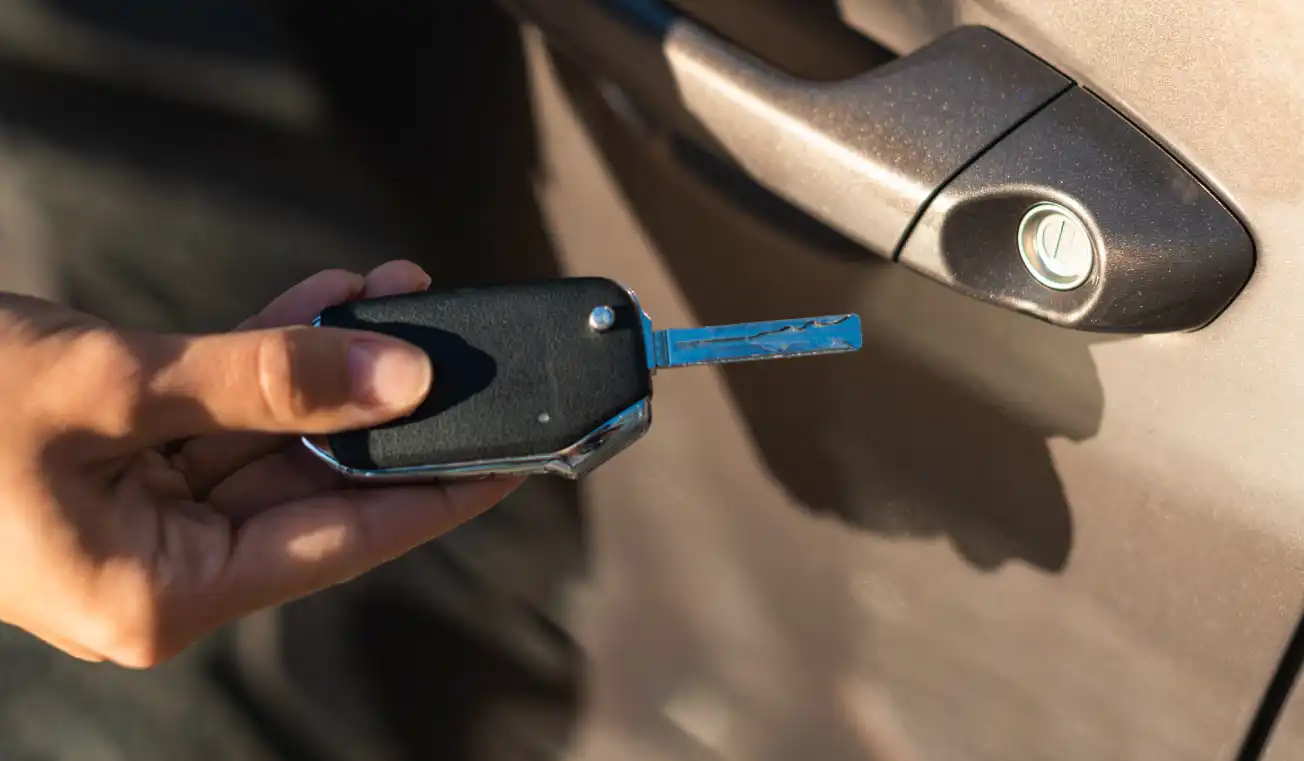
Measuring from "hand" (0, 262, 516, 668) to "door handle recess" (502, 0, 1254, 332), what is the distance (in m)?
0.25

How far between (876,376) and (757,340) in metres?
0.13

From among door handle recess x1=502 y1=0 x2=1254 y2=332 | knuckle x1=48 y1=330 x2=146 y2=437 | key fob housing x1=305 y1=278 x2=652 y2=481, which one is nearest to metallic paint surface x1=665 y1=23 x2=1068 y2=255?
door handle recess x1=502 y1=0 x2=1254 y2=332

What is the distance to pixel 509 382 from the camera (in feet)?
1.75

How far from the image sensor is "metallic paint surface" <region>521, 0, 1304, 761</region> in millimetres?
503

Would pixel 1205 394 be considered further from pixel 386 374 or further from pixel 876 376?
pixel 386 374

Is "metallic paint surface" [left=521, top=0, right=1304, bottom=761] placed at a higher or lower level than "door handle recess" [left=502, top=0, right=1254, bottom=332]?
lower

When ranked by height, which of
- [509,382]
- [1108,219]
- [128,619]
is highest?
[1108,219]

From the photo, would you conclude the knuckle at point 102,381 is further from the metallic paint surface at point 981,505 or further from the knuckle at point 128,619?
the metallic paint surface at point 981,505

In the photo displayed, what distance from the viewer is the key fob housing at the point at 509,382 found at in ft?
1.73

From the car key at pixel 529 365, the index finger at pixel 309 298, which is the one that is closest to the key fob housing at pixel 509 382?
the car key at pixel 529 365

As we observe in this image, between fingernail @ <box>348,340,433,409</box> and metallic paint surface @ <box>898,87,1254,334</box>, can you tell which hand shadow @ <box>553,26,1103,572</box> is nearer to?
metallic paint surface @ <box>898,87,1254,334</box>

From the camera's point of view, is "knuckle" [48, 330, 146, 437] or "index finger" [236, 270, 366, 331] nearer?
"knuckle" [48, 330, 146, 437]

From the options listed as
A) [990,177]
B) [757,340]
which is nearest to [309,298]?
[757,340]

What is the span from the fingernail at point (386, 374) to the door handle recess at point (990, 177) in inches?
9.3
